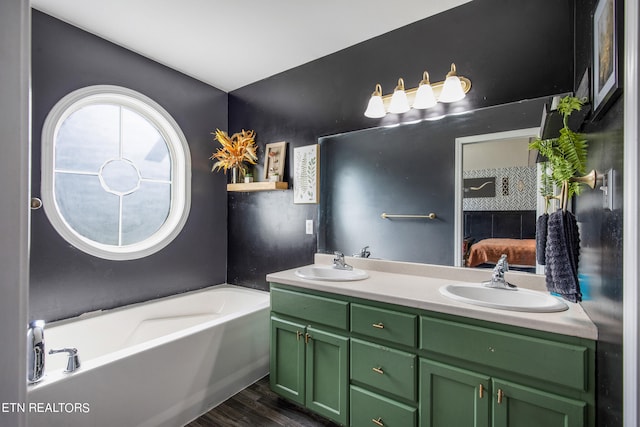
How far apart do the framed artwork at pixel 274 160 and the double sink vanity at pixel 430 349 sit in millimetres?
991

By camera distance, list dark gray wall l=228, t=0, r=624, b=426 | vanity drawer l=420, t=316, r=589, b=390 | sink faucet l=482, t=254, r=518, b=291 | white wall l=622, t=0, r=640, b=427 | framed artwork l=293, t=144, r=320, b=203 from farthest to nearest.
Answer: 1. framed artwork l=293, t=144, r=320, b=203
2. sink faucet l=482, t=254, r=518, b=291
3. vanity drawer l=420, t=316, r=589, b=390
4. dark gray wall l=228, t=0, r=624, b=426
5. white wall l=622, t=0, r=640, b=427

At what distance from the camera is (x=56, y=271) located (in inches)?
78.8

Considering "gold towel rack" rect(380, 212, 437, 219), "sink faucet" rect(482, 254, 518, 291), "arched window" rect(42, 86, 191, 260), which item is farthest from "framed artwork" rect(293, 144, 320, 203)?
"sink faucet" rect(482, 254, 518, 291)

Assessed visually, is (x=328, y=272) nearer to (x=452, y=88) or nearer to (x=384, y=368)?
(x=384, y=368)

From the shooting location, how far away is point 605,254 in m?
0.91

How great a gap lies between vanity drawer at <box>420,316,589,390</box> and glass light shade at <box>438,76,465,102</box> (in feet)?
4.19

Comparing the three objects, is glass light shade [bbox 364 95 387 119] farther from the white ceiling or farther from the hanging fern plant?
the hanging fern plant

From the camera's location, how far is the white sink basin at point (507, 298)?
1.23 metres

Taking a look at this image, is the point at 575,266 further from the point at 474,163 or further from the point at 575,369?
the point at 474,163

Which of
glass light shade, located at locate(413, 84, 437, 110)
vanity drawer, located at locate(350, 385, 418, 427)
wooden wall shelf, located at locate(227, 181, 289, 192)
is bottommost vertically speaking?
vanity drawer, located at locate(350, 385, 418, 427)

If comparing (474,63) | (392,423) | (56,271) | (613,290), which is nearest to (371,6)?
Result: (474,63)

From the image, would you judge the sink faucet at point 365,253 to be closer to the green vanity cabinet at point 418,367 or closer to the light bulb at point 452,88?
the green vanity cabinet at point 418,367

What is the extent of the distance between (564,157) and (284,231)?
6.59 ft

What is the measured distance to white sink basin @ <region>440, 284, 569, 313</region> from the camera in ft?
4.04
